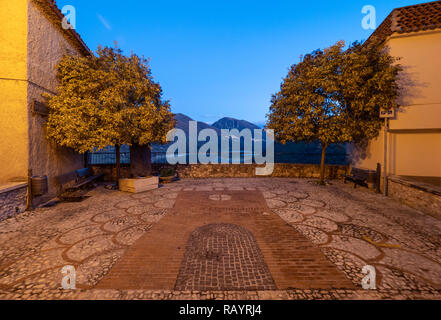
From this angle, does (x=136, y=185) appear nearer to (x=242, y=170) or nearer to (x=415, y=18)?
(x=242, y=170)

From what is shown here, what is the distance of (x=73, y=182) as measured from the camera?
32.3ft

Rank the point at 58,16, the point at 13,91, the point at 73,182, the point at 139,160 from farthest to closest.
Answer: the point at 139,160 < the point at 73,182 < the point at 58,16 < the point at 13,91

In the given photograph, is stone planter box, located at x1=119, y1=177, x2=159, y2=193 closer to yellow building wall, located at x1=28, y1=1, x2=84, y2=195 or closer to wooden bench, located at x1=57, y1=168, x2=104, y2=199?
wooden bench, located at x1=57, y1=168, x2=104, y2=199

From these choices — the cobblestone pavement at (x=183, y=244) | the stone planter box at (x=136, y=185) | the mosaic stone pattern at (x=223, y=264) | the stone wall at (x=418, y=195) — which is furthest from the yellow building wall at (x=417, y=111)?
the stone planter box at (x=136, y=185)

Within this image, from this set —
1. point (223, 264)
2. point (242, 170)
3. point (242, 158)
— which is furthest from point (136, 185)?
point (242, 158)

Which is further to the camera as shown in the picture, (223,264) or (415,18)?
(415,18)

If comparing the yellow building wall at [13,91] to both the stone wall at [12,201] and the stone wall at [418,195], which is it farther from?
the stone wall at [418,195]

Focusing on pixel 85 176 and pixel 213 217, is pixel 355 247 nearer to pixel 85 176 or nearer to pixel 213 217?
pixel 213 217

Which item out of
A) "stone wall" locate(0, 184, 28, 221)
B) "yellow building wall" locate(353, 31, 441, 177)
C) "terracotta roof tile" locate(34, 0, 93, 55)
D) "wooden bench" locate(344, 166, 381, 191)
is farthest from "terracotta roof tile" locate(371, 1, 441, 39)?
"stone wall" locate(0, 184, 28, 221)

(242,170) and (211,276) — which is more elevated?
(242,170)

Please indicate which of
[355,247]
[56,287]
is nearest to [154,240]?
[56,287]

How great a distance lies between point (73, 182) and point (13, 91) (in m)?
→ 4.88

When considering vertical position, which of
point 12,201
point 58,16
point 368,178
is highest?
point 58,16
